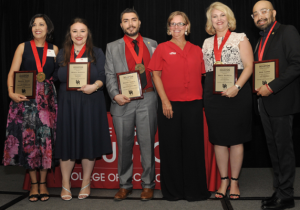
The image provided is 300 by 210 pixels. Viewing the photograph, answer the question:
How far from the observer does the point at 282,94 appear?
2268mm

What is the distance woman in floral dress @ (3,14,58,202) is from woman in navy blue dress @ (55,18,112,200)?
0.39 feet

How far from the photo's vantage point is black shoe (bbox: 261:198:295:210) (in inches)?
89.0

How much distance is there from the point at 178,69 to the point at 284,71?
3.11 feet

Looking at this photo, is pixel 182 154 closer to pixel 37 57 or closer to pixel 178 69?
pixel 178 69

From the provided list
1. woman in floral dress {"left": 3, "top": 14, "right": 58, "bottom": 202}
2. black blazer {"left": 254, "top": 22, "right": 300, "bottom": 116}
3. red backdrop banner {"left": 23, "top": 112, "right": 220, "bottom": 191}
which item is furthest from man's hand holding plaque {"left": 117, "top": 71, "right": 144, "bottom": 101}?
black blazer {"left": 254, "top": 22, "right": 300, "bottom": 116}

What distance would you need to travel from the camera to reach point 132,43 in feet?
8.70

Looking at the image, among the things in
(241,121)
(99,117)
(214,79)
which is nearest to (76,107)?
(99,117)

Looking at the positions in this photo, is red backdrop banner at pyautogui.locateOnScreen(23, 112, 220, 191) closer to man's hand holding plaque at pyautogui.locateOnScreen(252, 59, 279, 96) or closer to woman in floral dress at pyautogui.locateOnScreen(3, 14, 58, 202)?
woman in floral dress at pyautogui.locateOnScreen(3, 14, 58, 202)

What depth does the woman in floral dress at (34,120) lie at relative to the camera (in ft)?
8.39

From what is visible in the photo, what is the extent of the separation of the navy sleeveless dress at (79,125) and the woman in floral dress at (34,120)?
0.42 feet

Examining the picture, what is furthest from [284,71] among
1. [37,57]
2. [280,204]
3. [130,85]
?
[37,57]

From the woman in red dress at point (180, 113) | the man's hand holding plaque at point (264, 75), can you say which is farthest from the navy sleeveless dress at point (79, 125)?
the man's hand holding plaque at point (264, 75)

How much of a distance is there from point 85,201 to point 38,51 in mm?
1652

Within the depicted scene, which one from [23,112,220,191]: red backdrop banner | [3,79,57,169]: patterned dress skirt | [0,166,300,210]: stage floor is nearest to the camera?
[0,166,300,210]: stage floor
